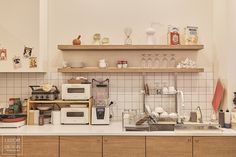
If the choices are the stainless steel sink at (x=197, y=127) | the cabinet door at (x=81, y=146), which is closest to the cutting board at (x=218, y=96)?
the stainless steel sink at (x=197, y=127)

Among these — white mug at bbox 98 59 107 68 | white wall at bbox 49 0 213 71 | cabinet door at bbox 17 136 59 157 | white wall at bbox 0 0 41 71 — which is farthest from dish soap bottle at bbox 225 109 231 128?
white wall at bbox 0 0 41 71

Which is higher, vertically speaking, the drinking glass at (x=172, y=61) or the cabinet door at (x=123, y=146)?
the drinking glass at (x=172, y=61)

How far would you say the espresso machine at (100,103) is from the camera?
318cm

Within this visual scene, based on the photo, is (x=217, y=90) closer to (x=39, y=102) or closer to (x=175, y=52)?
(x=175, y=52)

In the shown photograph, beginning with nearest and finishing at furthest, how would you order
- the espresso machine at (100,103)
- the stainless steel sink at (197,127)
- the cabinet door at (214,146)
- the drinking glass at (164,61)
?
the cabinet door at (214,146) → the stainless steel sink at (197,127) → the espresso machine at (100,103) → the drinking glass at (164,61)

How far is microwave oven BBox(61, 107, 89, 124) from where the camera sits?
3229mm

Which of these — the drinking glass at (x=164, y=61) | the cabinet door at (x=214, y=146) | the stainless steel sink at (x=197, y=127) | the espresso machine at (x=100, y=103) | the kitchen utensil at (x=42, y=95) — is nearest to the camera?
the cabinet door at (x=214, y=146)

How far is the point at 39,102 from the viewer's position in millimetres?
3262

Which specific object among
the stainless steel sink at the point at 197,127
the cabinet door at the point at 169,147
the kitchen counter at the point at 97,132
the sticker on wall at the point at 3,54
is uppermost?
the sticker on wall at the point at 3,54

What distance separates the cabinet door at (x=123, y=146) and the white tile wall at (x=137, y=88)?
76 centimetres

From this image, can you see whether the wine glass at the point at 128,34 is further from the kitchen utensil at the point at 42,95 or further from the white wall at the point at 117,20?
the kitchen utensil at the point at 42,95

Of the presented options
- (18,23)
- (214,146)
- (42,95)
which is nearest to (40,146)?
(42,95)

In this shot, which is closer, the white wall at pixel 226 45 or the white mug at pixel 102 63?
the white wall at pixel 226 45
